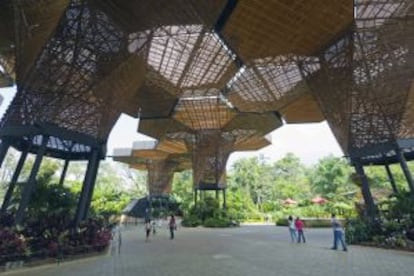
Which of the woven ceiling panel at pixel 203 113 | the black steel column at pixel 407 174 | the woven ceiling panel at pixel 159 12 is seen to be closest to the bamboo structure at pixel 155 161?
the woven ceiling panel at pixel 203 113

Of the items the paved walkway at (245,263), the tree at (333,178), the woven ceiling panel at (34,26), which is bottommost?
the paved walkway at (245,263)

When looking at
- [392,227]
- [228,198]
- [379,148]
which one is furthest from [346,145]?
[228,198]

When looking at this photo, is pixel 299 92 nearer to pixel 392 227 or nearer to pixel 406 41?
pixel 406 41

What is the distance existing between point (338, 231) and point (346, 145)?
6821 mm

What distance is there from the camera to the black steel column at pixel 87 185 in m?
15.9

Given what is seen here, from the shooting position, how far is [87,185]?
16.9 m

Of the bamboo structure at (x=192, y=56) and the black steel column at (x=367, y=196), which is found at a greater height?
the bamboo structure at (x=192, y=56)

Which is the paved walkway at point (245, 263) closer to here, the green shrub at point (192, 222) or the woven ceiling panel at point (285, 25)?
the woven ceiling panel at point (285, 25)

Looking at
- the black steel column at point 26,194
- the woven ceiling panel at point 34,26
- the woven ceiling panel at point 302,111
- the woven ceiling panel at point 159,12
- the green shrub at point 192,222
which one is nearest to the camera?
the black steel column at point 26,194

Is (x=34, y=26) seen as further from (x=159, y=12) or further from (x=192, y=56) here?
(x=192, y=56)

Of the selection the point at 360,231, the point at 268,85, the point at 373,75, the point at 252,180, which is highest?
the point at 252,180

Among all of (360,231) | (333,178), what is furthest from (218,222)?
(333,178)

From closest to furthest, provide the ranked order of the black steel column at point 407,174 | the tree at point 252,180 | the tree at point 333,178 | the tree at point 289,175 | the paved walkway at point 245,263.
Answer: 1. the paved walkway at point 245,263
2. the black steel column at point 407,174
3. the tree at point 333,178
4. the tree at point 289,175
5. the tree at point 252,180

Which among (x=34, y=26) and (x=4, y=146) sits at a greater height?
(x=34, y=26)
